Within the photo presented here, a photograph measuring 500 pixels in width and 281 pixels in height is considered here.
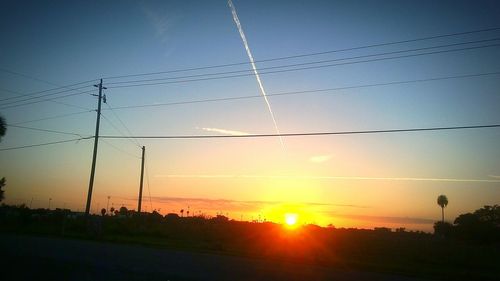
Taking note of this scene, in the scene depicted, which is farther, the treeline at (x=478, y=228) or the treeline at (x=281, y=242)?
the treeline at (x=478, y=228)

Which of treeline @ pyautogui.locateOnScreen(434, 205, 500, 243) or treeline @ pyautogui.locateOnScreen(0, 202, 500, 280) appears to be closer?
treeline @ pyautogui.locateOnScreen(0, 202, 500, 280)

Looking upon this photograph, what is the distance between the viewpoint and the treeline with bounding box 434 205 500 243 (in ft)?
196

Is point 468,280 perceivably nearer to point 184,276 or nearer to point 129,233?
point 184,276

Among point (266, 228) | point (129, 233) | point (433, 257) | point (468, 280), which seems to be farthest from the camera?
point (266, 228)

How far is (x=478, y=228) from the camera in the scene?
62.3 meters

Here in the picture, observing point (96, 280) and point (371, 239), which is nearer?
point (96, 280)

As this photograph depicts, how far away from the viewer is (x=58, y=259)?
649 inches

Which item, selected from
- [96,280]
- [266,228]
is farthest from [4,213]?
[96,280]

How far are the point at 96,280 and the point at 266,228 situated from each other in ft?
133

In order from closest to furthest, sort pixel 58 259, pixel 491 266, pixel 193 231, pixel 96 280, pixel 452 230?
pixel 96 280
pixel 58 259
pixel 491 266
pixel 193 231
pixel 452 230

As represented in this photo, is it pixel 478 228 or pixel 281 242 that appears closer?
pixel 281 242

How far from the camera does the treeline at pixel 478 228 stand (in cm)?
5972

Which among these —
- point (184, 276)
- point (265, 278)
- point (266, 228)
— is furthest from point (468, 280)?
point (266, 228)

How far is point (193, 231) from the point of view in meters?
47.1
